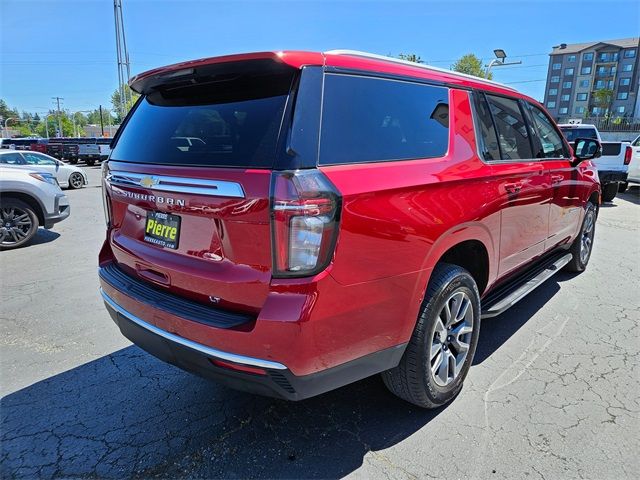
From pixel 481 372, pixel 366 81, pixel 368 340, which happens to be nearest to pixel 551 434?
pixel 481 372

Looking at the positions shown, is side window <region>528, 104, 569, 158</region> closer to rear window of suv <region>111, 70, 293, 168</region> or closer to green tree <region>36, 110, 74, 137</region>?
rear window of suv <region>111, 70, 293, 168</region>

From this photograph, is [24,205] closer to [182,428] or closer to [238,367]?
[182,428]

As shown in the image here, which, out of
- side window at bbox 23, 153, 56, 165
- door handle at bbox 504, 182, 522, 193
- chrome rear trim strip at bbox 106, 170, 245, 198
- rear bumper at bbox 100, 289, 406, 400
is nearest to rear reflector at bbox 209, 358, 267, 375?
rear bumper at bbox 100, 289, 406, 400

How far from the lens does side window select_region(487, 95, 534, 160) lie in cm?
330

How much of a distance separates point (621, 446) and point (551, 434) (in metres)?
0.35

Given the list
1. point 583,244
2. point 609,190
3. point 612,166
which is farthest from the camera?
point 609,190

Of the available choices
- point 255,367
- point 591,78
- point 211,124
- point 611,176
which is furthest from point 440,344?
point 591,78

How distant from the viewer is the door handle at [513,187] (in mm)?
3109

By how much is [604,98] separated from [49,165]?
86.6m

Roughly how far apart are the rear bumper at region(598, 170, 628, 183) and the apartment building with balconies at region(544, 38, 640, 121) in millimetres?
79920

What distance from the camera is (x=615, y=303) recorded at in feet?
14.8

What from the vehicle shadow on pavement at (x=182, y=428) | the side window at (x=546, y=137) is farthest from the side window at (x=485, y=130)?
the vehicle shadow on pavement at (x=182, y=428)

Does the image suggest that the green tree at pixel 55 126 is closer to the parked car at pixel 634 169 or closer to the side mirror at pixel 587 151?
the parked car at pixel 634 169

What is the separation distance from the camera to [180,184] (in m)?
2.13
